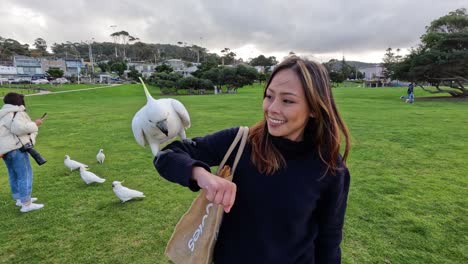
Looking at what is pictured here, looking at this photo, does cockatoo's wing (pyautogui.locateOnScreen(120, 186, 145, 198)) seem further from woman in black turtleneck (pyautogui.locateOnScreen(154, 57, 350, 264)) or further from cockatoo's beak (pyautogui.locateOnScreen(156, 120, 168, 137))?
cockatoo's beak (pyautogui.locateOnScreen(156, 120, 168, 137))

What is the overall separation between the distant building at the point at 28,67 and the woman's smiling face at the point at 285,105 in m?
96.4

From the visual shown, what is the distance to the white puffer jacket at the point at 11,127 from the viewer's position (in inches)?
179

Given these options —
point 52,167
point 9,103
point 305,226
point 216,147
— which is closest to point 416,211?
point 305,226

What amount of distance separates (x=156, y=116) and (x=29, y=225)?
4.46 metres

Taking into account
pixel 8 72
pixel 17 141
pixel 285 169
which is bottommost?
pixel 17 141

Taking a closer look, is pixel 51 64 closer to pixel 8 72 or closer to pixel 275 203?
pixel 8 72

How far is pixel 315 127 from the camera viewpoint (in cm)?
150

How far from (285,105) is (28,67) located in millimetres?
102281

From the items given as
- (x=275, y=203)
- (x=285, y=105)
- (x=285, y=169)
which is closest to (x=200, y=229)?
(x=275, y=203)

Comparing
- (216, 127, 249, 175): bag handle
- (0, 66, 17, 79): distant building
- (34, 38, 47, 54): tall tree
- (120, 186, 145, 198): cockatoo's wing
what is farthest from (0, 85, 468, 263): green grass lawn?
(34, 38, 47, 54): tall tree

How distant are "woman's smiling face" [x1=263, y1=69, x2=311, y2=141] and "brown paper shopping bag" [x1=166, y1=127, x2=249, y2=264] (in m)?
0.17

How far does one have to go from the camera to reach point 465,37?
24.7m

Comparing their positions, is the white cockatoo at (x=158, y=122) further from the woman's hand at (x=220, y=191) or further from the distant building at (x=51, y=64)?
the distant building at (x=51, y=64)

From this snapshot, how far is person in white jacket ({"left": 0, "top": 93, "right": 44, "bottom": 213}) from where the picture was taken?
4.57m
